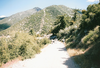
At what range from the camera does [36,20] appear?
119m

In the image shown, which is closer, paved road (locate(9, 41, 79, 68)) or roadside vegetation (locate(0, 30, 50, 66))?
paved road (locate(9, 41, 79, 68))

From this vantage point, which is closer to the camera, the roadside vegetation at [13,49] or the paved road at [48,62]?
the paved road at [48,62]

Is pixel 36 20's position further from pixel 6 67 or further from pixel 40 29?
pixel 6 67

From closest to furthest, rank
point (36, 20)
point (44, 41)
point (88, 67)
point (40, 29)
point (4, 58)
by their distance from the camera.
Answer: point (88, 67) < point (4, 58) < point (44, 41) < point (40, 29) < point (36, 20)

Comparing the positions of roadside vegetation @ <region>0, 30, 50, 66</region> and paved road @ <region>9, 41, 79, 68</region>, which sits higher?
roadside vegetation @ <region>0, 30, 50, 66</region>

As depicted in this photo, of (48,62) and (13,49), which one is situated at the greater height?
(13,49)

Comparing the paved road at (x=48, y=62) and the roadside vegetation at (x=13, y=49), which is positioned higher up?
the roadside vegetation at (x=13, y=49)

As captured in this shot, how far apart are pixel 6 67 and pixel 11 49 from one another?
232 centimetres

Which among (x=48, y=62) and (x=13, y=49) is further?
(x=13, y=49)

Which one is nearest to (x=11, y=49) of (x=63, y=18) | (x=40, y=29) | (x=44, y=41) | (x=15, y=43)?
(x=15, y=43)

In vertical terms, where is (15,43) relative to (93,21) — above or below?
below

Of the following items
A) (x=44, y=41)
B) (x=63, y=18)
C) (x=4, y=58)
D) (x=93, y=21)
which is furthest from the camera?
(x=63, y=18)

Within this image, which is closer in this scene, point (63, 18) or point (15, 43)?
point (15, 43)

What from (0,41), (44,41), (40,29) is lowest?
(40,29)
